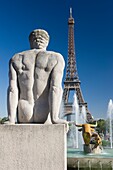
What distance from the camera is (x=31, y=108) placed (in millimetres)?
3654

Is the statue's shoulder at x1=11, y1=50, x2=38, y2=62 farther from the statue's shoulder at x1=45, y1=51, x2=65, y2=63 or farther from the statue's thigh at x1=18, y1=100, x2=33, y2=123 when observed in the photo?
the statue's thigh at x1=18, y1=100, x2=33, y2=123

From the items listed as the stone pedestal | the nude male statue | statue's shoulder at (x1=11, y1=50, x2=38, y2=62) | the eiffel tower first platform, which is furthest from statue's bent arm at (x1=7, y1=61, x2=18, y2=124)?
the eiffel tower first platform

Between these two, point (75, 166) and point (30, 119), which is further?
point (75, 166)

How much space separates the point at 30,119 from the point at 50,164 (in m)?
0.74

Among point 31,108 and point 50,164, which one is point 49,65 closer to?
point 31,108

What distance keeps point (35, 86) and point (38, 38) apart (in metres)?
0.83

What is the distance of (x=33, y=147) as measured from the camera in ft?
10.9

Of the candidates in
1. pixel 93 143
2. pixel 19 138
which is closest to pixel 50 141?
pixel 19 138

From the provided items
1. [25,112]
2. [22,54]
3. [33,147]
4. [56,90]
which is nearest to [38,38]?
[22,54]

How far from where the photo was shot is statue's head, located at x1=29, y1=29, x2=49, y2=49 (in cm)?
394

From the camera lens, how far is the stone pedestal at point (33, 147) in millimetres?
3309

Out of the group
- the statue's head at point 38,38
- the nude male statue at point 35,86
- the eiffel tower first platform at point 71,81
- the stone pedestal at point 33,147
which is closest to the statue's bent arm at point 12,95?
the nude male statue at point 35,86

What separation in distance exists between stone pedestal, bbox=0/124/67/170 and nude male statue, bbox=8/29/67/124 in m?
0.25

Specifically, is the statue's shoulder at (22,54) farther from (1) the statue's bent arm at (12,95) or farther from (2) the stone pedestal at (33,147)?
(2) the stone pedestal at (33,147)
